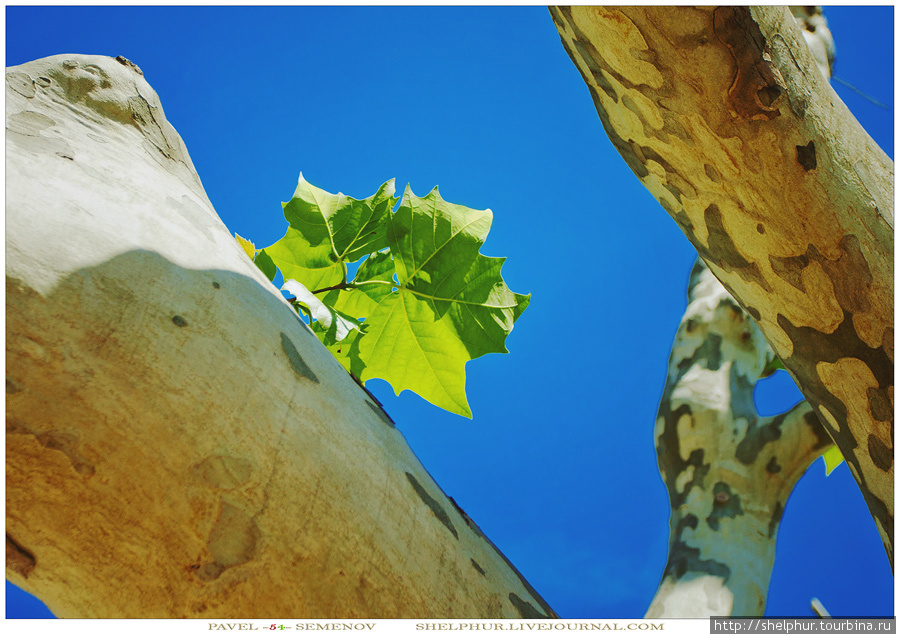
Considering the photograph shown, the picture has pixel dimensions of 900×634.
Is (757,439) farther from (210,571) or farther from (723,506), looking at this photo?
(210,571)

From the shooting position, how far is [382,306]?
27.5 inches

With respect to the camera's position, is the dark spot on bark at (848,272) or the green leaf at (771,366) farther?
the green leaf at (771,366)

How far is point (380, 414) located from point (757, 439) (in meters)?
0.91

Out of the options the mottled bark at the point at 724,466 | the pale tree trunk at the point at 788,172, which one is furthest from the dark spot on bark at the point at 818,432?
the pale tree trunk at the point at 788,172

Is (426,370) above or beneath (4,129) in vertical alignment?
above

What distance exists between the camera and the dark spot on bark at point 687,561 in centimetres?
88

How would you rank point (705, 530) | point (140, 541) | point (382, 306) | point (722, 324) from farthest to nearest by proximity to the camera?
point (722, 324)
point (705, 530)
point (382, 306)
point (140, 541)

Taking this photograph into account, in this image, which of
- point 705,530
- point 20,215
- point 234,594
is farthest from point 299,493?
point 705,530

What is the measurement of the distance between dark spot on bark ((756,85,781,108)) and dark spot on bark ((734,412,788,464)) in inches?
31.6

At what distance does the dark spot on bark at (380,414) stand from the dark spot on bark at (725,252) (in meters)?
0.30

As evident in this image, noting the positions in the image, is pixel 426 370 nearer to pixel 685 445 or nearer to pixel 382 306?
pixel 382 306

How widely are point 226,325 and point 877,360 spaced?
Result: 432mm

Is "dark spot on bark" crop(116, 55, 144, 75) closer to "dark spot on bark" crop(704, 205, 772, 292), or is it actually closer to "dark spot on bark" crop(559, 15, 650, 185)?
"dark spot on bark" crop(559, 15, 650, 185)

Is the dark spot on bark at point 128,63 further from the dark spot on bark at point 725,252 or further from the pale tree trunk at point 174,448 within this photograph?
the dark spot on bark at point 725,252
